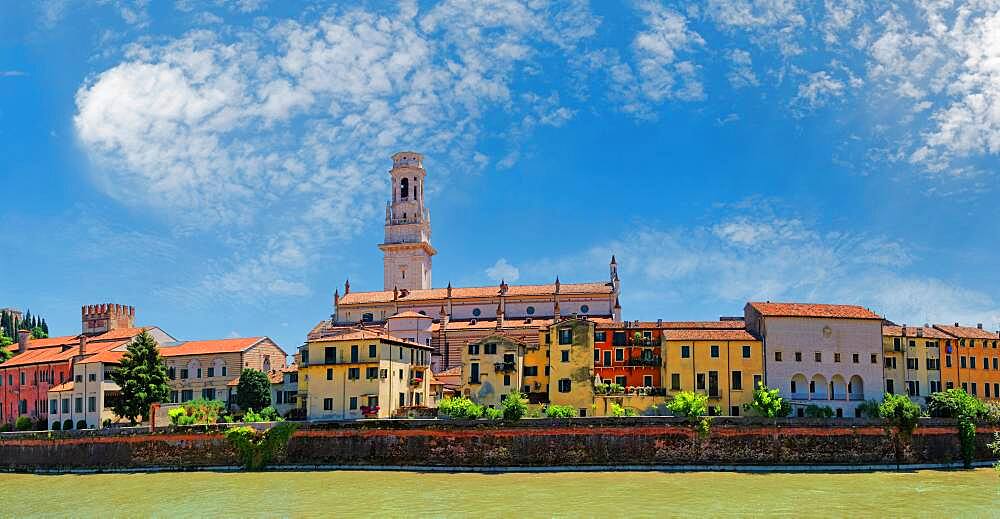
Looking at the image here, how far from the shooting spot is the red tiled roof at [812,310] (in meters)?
67.7

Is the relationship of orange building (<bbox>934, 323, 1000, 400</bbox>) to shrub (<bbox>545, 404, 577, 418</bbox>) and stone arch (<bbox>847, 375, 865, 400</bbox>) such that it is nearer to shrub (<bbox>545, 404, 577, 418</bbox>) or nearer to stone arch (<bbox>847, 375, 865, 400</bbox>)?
stone arch (<bbox>847, 375, 865, 400</bbox>)

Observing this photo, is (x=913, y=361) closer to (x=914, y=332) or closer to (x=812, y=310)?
(x=914, y=332)

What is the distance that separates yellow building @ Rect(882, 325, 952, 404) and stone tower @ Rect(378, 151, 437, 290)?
53.8 meters

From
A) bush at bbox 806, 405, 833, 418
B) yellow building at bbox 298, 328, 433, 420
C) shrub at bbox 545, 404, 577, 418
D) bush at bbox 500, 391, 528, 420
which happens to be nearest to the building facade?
bush at bbox 806, 405, 833, 418

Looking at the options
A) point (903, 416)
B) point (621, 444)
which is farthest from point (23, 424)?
point (903, 416)

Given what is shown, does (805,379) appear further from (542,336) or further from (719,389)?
(542,336)

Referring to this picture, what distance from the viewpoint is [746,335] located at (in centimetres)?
6794

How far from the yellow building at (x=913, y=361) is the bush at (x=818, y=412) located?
8.81 m

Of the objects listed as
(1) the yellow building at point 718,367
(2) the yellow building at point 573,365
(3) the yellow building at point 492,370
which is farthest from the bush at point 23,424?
(1) the yellow building at point 718,367

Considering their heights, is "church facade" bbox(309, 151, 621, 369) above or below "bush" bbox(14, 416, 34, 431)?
above

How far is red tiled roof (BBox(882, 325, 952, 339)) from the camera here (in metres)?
70.9

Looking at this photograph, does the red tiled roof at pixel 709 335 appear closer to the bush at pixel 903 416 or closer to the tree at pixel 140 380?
the bush at pixel 903 416

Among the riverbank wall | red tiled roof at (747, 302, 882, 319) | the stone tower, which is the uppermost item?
the stone tower

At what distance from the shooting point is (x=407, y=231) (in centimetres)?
11125
